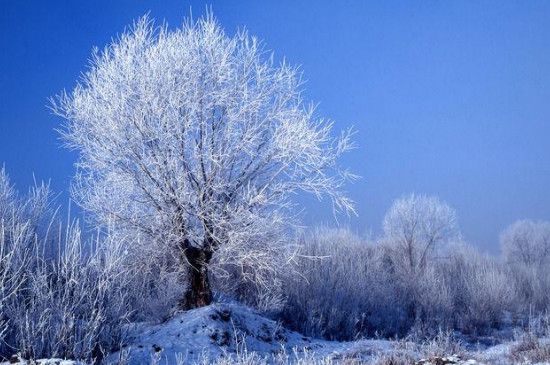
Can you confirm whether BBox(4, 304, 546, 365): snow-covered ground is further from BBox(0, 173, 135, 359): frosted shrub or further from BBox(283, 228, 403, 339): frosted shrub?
BBox(283, 228, 403, 339): frosted shrub

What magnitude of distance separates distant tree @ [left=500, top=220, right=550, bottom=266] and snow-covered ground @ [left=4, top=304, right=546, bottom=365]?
30.7 metres

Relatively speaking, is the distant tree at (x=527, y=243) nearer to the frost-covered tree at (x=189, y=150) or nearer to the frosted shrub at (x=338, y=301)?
the frosted shrub at (x=338, y=301)

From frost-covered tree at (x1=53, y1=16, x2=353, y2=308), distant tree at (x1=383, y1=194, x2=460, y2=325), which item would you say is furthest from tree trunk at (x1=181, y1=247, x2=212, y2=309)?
distant tree at (x1=383, y1=194, x2=460, y2=325)

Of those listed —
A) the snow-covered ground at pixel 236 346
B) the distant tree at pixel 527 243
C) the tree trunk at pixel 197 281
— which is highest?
the distant tree at pixel 527 243

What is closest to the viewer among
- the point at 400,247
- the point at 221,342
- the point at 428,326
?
the point at 221,342

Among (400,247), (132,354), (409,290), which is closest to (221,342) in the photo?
(132,354)

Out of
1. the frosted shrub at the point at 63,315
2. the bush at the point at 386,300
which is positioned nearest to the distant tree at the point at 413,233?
the bush at the point at 386,300

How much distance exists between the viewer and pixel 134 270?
12.6 m

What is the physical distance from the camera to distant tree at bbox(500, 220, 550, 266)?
38156mm

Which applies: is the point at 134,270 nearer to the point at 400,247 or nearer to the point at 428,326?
the point at 428,326

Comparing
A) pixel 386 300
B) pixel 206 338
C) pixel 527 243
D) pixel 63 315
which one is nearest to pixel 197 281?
pixel 206 338

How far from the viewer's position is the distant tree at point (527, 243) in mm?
38156

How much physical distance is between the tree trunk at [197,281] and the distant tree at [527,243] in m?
31.1

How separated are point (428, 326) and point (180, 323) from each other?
10.2 meters
